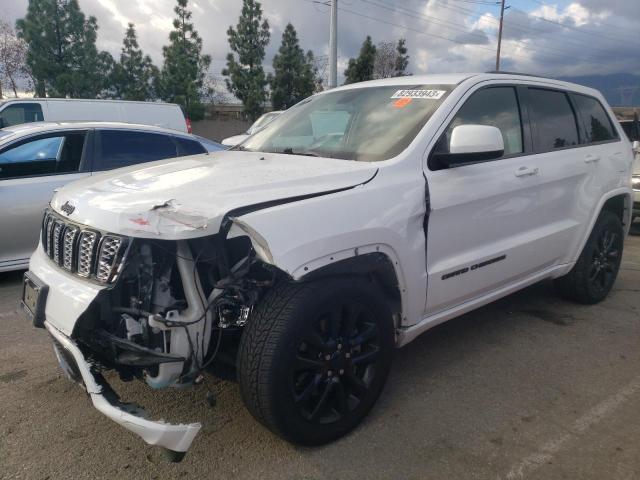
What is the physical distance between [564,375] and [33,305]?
319 cm

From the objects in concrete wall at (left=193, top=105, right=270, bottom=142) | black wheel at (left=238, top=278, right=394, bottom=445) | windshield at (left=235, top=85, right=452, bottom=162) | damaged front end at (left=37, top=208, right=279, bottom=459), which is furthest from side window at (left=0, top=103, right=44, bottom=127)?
concrete wall at (left=193, top=105, right=270, bottom=142)

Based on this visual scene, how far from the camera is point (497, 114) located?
369cm

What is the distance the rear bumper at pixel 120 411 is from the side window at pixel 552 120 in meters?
3.08

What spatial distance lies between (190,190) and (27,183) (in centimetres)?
367

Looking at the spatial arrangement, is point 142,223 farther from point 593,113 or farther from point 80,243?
point 593,113

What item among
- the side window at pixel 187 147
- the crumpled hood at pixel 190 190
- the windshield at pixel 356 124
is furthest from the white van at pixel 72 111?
the crumpled hood at pixel 190 190

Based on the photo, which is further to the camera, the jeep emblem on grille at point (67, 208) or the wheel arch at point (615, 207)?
the wheel arch at point (615, 207)

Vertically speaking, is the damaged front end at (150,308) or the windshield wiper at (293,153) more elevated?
the windshield wiper at (293,153)

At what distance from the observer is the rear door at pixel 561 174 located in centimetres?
391

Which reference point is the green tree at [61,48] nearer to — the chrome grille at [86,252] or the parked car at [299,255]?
the parked car at [299,255]

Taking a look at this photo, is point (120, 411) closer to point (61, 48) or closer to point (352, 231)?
point (352, 231)

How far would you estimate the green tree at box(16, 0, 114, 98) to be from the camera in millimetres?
20000

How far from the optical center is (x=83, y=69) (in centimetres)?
2098

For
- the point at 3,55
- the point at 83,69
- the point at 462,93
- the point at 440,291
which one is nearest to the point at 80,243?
the point at 440,291
